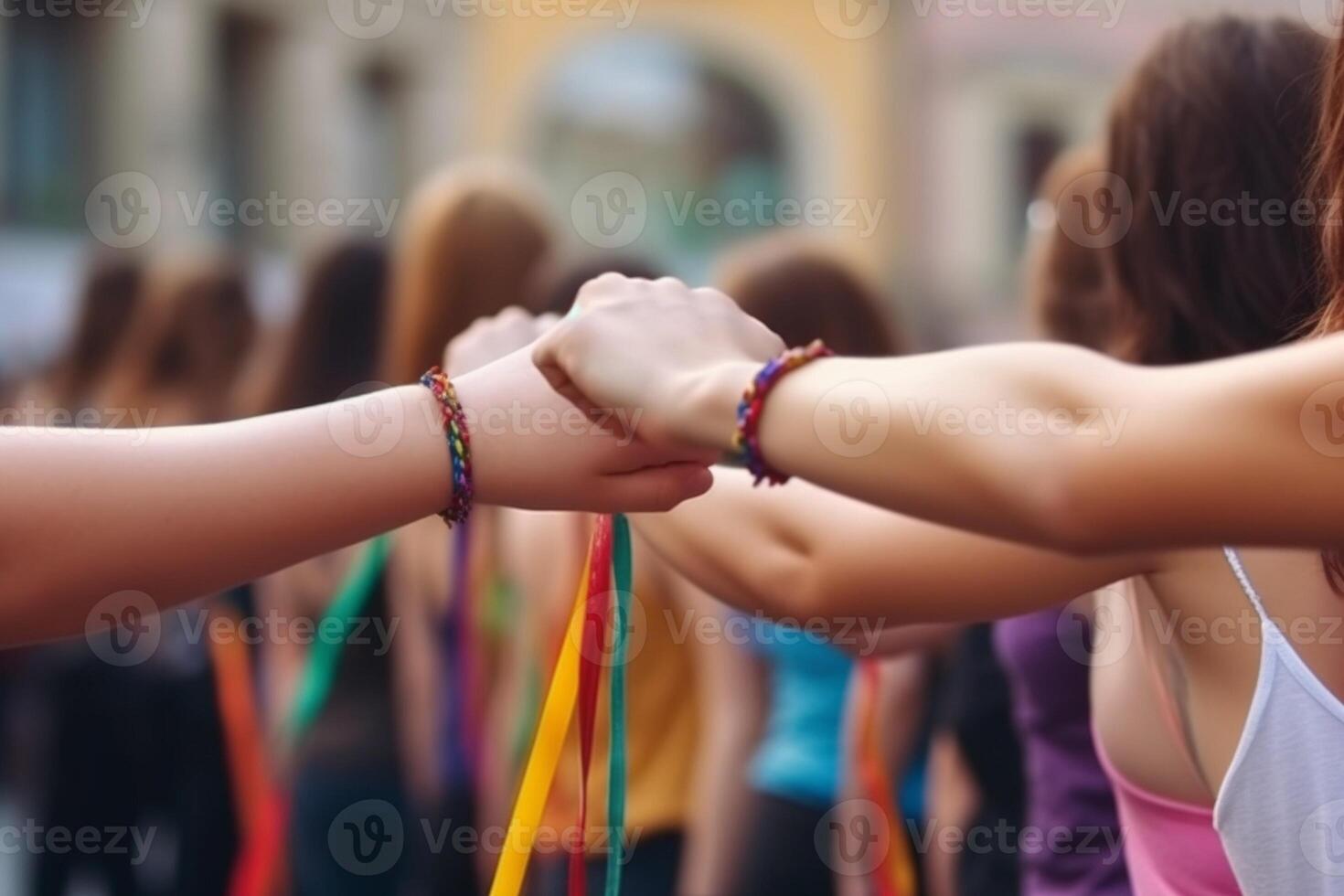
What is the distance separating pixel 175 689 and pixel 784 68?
19488 millimetres

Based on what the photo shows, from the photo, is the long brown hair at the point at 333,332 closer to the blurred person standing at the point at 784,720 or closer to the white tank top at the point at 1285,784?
the blurred person standing at the point at 784,720

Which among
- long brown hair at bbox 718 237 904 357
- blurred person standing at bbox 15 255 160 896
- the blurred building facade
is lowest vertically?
blurred person standing at bbox 15 255 160 896

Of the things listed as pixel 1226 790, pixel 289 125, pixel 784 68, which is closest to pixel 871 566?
pixel 1226 790

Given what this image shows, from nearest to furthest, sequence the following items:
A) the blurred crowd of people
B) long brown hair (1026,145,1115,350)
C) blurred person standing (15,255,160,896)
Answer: the blurred crowd of people
long brown hair (1026,145,1115,350)
blurred person standing (15,255,160,896)

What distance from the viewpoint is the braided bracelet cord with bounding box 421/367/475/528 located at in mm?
1492

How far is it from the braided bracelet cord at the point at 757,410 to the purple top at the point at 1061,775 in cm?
100

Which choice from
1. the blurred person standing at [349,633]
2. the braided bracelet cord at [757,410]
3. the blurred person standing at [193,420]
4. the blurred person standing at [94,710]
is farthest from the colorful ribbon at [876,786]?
the blurred person standing at [94,710]

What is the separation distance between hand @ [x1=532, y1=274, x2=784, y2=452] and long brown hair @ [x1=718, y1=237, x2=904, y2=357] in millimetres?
1527

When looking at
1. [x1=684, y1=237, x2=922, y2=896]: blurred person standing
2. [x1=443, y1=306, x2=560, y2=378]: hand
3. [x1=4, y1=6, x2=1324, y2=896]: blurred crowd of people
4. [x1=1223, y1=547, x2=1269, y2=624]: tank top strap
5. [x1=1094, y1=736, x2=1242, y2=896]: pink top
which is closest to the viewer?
[x1=1223, y1=547, x2=1269, y2=624]: tank top strap

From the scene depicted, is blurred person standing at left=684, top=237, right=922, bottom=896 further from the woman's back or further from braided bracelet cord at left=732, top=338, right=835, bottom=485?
braided bracelet cord at left=732, top=338, right=835, bottom=485

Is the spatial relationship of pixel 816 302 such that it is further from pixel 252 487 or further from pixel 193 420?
pixel 252 487

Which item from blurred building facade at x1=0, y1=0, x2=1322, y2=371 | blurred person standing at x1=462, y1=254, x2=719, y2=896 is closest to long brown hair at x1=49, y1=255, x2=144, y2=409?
blurred person standing at x1=462, y1=254, x2=719, y2=896

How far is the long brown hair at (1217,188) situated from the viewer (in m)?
1.86

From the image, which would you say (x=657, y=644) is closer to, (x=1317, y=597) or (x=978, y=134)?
(x=1317, y=597)
